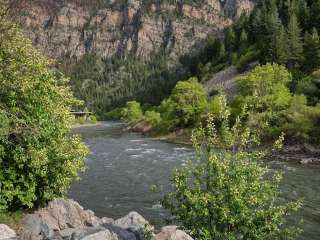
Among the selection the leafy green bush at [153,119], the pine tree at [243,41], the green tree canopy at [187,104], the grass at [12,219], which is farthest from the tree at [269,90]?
the grass at [12,219]

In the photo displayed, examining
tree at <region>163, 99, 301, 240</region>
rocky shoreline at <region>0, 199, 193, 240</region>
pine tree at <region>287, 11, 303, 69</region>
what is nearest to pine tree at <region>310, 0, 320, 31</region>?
pine tree at <region>287, 11, 303, 69</region>

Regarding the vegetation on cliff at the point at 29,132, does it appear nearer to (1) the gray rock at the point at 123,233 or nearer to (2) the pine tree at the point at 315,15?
(1) the gray rock at the point at 123,233

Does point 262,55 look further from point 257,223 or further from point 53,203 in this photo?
Answer: point 257,223

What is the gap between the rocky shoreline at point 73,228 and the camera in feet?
64.6

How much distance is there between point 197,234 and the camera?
639 inches

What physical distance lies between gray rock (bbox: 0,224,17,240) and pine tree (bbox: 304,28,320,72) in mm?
82579

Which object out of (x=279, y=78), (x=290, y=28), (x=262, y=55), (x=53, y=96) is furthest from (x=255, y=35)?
(x=53, y=96)

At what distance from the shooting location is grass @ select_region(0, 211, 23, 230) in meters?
23.2

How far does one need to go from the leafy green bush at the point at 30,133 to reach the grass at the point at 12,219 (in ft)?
1.43

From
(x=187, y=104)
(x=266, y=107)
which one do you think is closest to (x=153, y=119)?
(x=187, y=104)

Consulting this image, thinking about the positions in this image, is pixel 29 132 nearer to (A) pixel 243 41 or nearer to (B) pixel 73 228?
(B) pixel 73 228

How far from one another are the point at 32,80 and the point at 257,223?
14155 millimetres

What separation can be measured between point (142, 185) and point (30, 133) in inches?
808

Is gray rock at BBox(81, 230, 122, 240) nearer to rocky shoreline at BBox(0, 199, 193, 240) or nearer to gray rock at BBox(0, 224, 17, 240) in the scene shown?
rocky shoreline at BBox(0, 199, 193, 240)
